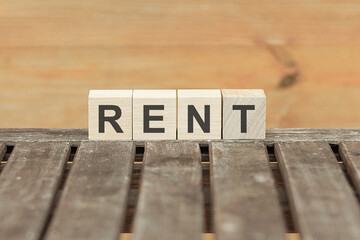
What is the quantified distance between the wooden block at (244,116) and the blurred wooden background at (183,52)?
627 millimetres

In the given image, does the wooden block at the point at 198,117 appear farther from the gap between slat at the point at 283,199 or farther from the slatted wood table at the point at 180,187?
the gap between slat at the point at 283,199

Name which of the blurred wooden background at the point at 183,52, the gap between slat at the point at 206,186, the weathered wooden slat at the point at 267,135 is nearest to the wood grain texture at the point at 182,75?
the blurred wooden background at the point at 183,52

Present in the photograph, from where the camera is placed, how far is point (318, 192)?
0.86 m

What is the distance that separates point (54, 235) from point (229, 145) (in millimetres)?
442

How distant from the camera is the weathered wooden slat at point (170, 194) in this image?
75cm

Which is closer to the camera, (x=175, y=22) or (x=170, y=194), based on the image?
(x=170, y=194)

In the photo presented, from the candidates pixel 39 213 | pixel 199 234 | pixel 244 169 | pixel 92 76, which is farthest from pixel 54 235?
pixel 92 76

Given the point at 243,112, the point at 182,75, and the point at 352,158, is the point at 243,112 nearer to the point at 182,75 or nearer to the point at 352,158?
the point at 352,158

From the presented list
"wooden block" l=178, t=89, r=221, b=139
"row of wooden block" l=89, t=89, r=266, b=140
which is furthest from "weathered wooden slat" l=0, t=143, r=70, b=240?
"wooden block" l=178, t=89, r=221, b=139

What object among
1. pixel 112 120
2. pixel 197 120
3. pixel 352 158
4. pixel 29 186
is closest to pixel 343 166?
pixel 352 158

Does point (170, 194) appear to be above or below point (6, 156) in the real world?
below

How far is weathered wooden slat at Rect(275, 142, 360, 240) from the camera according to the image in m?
0.75

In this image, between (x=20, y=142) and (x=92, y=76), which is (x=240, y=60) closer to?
(x=92, y=76)

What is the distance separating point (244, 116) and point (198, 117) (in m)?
0.09
